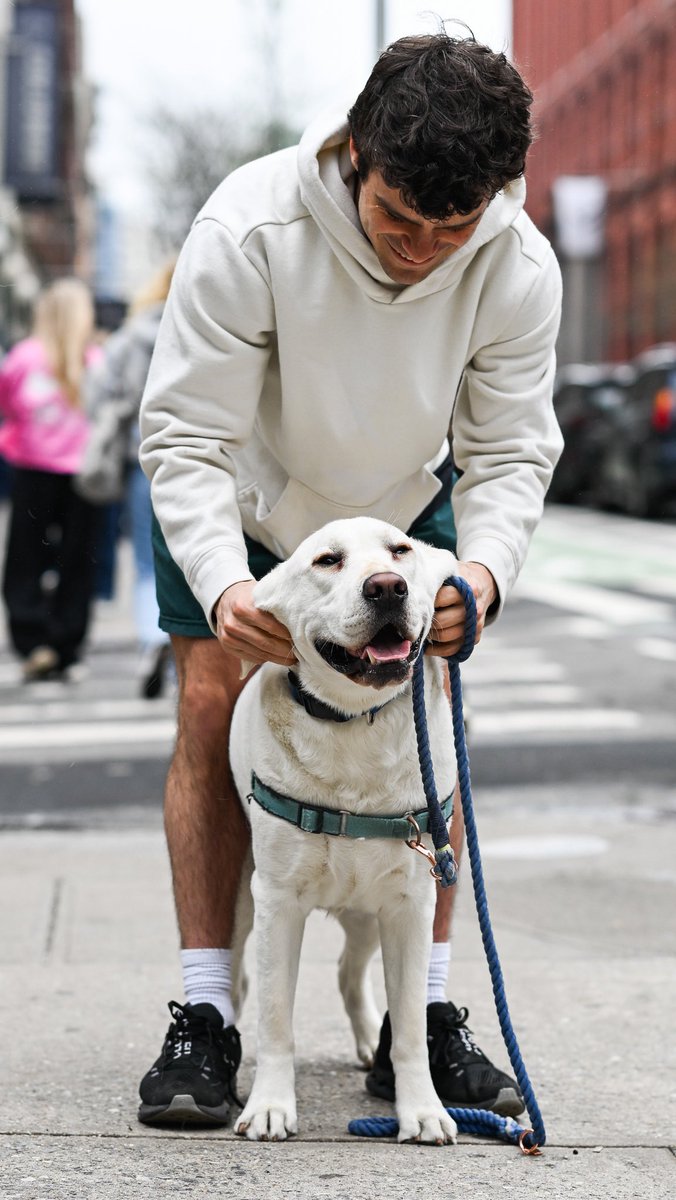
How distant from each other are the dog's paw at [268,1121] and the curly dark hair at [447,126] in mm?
1579

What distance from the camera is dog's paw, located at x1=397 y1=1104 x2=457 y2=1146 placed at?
321cm

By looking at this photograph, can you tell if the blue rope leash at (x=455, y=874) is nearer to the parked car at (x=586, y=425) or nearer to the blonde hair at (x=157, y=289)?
the blonde hair at (x=157, y=289)

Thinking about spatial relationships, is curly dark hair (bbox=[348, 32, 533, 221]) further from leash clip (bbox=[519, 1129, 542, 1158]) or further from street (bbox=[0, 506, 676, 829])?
street (bbox=[0, 506, 676, 829])

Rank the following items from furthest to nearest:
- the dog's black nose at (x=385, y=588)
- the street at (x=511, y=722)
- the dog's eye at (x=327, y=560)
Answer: the street at (x=511, y=722) → the dog's eye at (x=327, y=560) → the dog's black nose at (x=385, y=588)

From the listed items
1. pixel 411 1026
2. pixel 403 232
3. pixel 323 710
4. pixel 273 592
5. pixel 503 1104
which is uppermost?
pixel 403 232

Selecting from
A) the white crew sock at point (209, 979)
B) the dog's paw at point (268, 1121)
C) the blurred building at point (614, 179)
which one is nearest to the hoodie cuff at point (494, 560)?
the white crew sock at point (209, 979)

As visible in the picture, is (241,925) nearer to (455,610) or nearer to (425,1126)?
(425,1126)

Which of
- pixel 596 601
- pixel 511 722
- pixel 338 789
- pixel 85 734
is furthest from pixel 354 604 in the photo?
pixel 596 601

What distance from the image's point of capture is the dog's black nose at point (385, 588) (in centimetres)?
286

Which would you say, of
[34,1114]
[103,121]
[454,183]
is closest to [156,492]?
[454,183]

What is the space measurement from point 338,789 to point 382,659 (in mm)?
333

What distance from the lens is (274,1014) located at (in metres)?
3.22

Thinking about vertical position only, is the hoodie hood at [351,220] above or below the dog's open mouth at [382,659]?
above

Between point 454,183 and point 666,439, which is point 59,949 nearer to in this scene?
point 454,183
